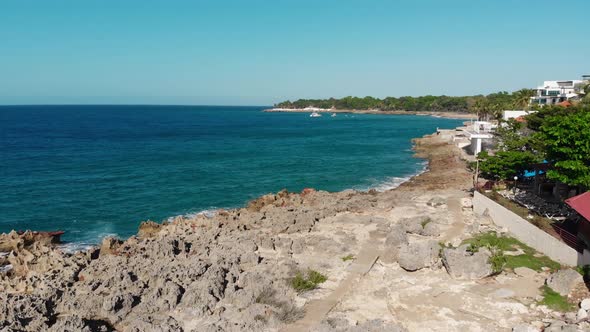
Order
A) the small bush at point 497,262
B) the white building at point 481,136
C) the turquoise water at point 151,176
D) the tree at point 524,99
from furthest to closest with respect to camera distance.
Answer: the tree at point 524,99 → the white building at point 481,136 → the turquoise water at point 151,176 → the small bush at point 497,262

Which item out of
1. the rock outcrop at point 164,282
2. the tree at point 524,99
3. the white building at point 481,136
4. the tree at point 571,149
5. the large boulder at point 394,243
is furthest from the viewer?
the tree at point 524,99

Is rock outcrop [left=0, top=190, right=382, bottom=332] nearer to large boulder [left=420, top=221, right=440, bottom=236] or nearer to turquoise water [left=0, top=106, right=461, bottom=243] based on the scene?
large boulder [left=420, top=221, right=440, bottom=236]

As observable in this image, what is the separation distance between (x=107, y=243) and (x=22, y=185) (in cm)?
2916

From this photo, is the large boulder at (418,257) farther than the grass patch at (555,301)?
Yes

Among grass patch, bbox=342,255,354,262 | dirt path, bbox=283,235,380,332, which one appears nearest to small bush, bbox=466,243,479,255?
dirt path, bbox=283,235,380,332

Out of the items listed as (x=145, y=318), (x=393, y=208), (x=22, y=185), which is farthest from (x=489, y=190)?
(x=22, y=185)

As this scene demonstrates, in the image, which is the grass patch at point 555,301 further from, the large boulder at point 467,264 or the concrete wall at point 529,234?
the concrete wall at point 529,234

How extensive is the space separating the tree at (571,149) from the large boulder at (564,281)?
7.22m

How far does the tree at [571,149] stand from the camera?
2447cm

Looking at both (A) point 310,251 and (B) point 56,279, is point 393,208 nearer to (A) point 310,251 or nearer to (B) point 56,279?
(A) point 310,251

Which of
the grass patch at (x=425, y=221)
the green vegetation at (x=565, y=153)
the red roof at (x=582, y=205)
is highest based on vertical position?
the green vegetation at (x=565, y=153)

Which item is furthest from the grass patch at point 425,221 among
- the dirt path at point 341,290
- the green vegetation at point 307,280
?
the green vegetation at point 307,280

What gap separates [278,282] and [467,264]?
9.84m

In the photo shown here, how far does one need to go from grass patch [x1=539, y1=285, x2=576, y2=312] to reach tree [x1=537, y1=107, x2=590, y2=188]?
28.4 feet
